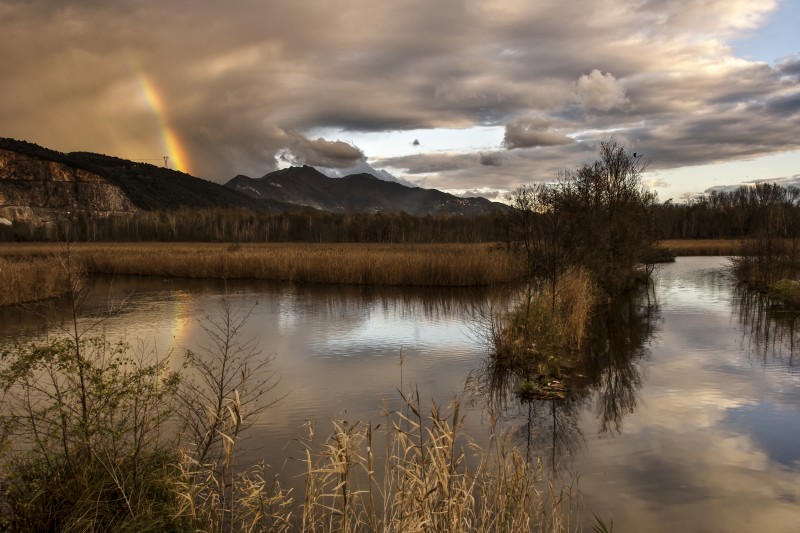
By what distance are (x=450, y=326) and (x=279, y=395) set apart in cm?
801

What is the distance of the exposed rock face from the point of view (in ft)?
405

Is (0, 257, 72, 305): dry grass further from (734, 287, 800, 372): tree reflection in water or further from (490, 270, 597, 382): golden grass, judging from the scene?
(734, 287, 800, 372): tree reflection in water

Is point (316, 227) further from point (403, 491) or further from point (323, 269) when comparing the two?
point (403, 491)

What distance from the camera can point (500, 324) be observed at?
13.5 meters

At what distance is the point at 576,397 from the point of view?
1009cm

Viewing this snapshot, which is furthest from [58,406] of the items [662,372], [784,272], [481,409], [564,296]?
[784,272]

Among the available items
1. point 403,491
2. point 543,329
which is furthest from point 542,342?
point 403,491

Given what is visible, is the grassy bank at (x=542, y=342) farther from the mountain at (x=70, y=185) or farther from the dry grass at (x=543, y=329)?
the mountain at (x=70, y=185)

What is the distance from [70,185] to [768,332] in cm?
15408

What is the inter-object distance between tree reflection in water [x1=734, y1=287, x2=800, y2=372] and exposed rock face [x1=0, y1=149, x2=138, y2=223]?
129 m

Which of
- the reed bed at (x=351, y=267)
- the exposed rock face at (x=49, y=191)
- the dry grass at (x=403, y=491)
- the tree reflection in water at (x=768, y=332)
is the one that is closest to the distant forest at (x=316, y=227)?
the exposed rock face at (x=49, y=191)

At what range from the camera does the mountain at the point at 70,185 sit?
126375 millimetres

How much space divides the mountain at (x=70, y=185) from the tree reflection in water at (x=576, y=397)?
127 metres

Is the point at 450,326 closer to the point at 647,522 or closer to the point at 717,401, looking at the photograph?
the point at 717,401
